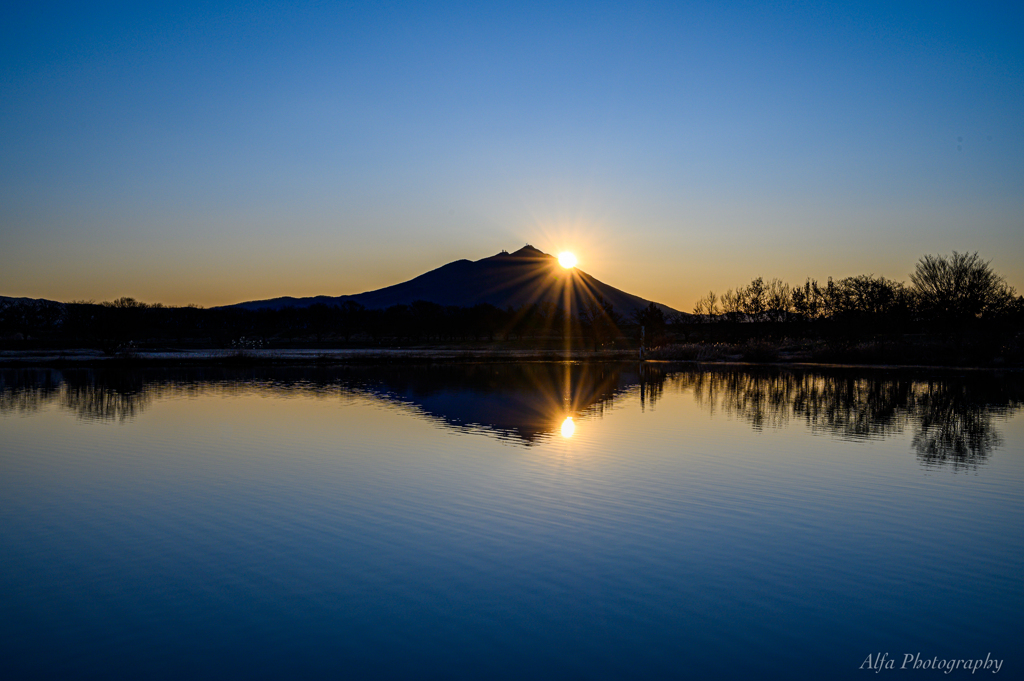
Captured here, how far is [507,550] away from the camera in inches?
325

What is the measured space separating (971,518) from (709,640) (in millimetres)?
6251

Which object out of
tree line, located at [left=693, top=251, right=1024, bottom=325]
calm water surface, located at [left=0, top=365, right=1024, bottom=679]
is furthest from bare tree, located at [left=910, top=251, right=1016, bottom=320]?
calm water surface, located at [left=0, top=365, right=1024, bottom=679]

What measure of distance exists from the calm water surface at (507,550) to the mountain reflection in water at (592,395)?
594 mm

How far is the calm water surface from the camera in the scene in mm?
5711

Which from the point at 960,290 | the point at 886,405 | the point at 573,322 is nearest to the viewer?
the point at 886,405

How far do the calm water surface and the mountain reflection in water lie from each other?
1.95 feet

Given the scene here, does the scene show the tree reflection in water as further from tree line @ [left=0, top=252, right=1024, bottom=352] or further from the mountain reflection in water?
tree line @ [left=0, top=252, right=1024, bottom=352]

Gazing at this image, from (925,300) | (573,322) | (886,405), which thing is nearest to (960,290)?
(925,300)

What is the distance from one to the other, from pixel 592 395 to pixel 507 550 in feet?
72.7

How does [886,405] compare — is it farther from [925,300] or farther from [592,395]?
[925,300]

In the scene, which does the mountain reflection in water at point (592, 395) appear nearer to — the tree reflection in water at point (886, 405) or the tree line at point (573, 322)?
the tree reflection in water at point (886, 405)

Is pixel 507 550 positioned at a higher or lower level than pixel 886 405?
lower

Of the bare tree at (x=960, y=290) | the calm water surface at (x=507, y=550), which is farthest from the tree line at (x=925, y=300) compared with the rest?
the calm water surface at (x=507, y=550)

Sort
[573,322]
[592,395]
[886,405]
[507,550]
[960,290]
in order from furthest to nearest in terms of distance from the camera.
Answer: [573,322], [960,290], [592,395], [886,405], [507,550]
